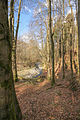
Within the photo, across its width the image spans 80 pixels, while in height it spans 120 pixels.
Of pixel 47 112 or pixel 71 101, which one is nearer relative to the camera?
pixel 47 112

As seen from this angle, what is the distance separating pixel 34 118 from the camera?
3.92 meters

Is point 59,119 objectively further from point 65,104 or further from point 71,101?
point 71,101

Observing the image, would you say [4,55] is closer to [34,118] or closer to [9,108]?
[9,108]

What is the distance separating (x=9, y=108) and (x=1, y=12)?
1969 millimetres

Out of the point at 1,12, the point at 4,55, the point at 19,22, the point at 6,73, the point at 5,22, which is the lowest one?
the point at 6,73

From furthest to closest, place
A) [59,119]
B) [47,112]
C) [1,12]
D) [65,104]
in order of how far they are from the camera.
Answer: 1. [65,104]
2. [47,112]
3. [59,119]
4. [1,12]

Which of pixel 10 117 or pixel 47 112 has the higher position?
pixel 10 117

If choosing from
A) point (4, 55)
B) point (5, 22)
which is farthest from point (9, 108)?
point (5, 22)

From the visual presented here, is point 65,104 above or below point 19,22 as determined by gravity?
below

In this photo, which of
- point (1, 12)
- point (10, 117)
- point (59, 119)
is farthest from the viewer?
point (59, 119)

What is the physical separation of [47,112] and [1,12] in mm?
4673

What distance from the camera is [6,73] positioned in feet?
5.57

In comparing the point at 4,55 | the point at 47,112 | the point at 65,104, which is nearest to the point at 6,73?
the point at 4,55

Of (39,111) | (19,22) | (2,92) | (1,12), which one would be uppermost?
(19,22)
